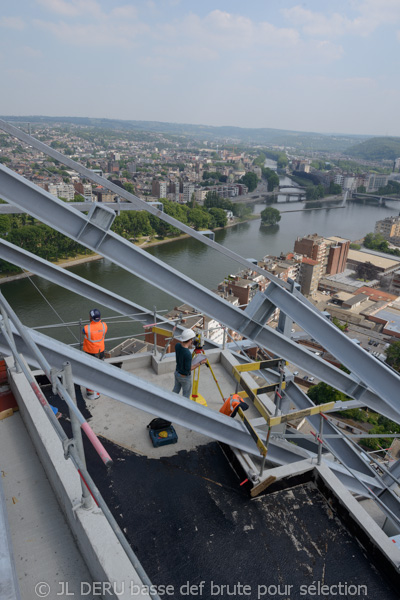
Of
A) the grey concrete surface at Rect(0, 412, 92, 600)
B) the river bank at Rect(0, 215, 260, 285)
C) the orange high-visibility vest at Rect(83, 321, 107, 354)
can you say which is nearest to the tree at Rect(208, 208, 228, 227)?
the river bank at Rect(0, 215, 260, 285)

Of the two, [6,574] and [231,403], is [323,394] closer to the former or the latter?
[231,403]

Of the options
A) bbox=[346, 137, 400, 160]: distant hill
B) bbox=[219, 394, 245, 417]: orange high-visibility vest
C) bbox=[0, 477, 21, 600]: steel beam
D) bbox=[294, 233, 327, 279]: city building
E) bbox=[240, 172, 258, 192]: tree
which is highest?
bbox=[346, 137, 400, 160]: distant hill

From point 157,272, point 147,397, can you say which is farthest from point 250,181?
point 147,397

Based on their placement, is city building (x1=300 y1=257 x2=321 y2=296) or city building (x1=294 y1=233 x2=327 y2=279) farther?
city building (x1=294 y1=233 x2=327 y2=279)

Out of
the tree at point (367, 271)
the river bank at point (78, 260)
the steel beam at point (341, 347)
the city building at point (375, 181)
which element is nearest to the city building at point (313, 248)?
the tree at point (367, 271)

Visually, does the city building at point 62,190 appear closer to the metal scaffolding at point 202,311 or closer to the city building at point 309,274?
the city building at point 309,274

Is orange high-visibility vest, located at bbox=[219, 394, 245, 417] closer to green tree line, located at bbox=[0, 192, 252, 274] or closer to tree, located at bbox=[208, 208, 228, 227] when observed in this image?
green tree line, located at bbox=[0, 192, 252, 274]
